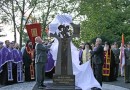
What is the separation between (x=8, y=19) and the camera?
3006 cm

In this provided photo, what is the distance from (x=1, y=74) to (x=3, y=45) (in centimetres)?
136

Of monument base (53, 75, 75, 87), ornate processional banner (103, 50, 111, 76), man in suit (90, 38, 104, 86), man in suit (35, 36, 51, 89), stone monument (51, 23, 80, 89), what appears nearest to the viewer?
monument base (53, 75, 75, 87)

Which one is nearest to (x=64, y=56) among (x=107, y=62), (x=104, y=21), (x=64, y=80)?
(x=64, y=80)

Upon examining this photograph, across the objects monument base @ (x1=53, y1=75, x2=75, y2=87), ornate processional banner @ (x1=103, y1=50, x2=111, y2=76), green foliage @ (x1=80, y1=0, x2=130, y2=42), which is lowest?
monument base @ (x1=53, y1=75, x2=75, y2=87)

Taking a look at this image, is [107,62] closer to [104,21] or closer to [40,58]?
[40,58]

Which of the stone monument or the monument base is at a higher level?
the stone monument

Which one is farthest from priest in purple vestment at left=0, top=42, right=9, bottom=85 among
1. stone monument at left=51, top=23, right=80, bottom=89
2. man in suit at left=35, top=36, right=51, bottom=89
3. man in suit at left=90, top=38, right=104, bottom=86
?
man in suit at left=90, top=38, right=104, bottom=86

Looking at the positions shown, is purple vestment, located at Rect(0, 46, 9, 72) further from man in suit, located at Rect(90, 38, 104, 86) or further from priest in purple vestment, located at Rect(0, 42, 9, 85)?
man in suit, located at Rect(90, 38, 104, 86)

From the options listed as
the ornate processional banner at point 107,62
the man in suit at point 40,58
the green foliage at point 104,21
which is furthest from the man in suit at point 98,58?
the green foliage at point 104,21

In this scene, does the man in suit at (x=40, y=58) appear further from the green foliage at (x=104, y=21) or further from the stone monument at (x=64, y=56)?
the green foliage at (x=104, y=21)

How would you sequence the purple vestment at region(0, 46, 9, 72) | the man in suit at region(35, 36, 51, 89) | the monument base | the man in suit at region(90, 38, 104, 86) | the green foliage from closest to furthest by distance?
the monument base
the man in suit at region(35, 36, 51, 89)
the man in suit at region(90, 38, 104, 86)
the purple vestment at region(0, 46, 9, 72)
the green foliage

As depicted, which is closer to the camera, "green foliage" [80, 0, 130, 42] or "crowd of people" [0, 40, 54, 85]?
"crowd of people" [0, 40, 54, 85]

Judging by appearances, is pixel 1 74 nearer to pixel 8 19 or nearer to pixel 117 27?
pixel 8 19

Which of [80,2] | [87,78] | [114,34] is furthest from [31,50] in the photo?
[114,34]
